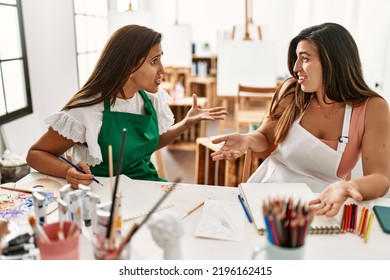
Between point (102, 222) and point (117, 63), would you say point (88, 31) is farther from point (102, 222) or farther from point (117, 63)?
point (102, 222)

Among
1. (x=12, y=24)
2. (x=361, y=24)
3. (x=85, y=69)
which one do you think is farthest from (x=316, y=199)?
(x=85, y=69)

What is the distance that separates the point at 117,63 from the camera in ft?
4.49

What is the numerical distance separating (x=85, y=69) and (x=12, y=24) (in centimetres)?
123

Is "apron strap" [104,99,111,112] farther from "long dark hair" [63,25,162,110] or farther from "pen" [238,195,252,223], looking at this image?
"pen" [238,195,252,223]

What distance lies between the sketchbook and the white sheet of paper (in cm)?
4

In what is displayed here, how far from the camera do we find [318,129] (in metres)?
1.51

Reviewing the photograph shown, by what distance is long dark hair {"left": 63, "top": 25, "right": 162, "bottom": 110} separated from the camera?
137 centimetres

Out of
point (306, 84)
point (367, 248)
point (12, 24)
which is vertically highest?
point (12, 24)

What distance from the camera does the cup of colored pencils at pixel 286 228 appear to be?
24.5 inches

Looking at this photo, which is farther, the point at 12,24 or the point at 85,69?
the point at 85,69

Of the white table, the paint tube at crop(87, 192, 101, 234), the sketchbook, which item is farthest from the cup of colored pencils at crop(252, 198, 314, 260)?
the paint tube at crop(87, 192, 101, 234)

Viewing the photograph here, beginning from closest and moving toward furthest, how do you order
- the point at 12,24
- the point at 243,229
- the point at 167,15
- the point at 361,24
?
1. the point at 243,229
2. the point at 12,24
3. the point at 361,24
4. the point at 167,15
